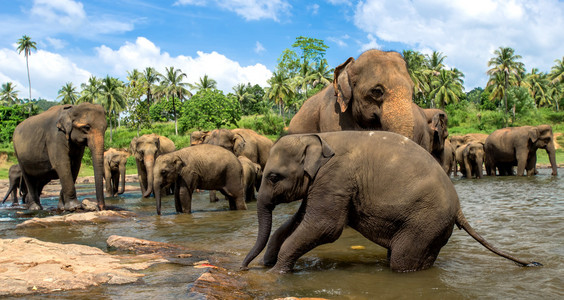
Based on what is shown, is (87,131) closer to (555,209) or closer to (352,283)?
(352,283)

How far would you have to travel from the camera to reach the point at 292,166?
18.3 feet

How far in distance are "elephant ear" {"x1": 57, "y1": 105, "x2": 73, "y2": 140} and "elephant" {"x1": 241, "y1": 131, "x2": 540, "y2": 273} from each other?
8504 millimetres

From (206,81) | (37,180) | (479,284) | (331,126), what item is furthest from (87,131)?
(206,81)

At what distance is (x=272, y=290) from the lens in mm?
4898

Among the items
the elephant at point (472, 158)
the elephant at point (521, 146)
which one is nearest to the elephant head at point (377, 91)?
the elephant at point (521, 146)

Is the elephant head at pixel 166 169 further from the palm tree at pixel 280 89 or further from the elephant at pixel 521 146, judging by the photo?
the palm tree at pixel 280 89

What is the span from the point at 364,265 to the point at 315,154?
1.47 metres

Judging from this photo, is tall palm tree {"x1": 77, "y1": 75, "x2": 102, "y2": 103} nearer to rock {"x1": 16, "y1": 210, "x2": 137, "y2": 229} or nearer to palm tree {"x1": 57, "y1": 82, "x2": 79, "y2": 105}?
palm tree {"x1": 57, "y1": 82, "x2": 79, "y2": 105}

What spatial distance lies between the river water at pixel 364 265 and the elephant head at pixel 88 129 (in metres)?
2.43

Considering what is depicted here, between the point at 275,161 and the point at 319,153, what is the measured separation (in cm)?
50

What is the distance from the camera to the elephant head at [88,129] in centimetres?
1253

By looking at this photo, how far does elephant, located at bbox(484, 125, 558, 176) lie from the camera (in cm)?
2400

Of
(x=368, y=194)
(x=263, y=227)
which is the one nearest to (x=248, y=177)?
(x=263, y=227)

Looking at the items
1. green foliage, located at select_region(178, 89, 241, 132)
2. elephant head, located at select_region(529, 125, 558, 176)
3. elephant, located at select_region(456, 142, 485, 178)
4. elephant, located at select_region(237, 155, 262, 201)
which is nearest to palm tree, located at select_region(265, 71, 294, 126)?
green foliage, located at select_region(178, 89, 241, 132)
